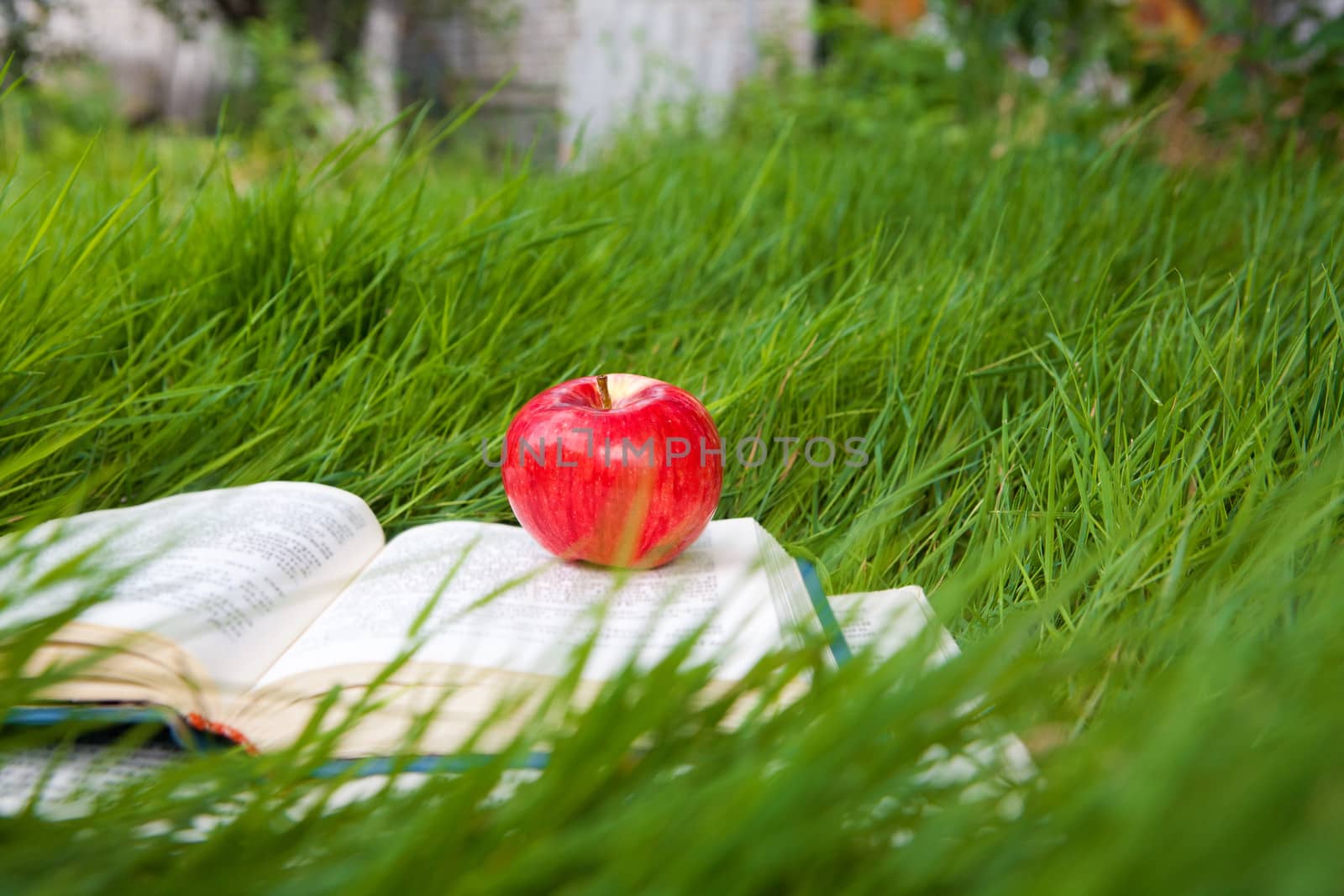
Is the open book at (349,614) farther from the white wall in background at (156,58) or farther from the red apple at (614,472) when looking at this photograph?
the white wall in background at (156,58)

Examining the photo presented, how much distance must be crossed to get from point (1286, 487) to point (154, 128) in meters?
6.36

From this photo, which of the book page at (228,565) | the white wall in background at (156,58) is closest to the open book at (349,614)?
the book page at (228,565)

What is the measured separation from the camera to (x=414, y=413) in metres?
1.11

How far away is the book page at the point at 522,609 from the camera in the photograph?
0.68 m

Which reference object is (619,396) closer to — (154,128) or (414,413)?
(414,413)

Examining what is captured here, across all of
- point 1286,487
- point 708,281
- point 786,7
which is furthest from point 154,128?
point 1286,487

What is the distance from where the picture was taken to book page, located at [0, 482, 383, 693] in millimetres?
681

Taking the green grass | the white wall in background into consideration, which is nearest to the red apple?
the green grass

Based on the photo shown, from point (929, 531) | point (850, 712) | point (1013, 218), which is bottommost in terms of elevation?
point (929, 531)

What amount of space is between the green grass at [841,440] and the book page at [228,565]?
0.08 m

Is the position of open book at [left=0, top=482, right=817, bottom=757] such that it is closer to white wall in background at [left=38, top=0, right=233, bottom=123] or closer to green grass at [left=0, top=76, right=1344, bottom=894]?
green grass at [left=0, top=76, right=1344, bottom=894]

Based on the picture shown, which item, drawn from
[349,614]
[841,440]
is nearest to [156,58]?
[841,440]

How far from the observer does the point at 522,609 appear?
76cm

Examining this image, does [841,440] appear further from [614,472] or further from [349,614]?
[349,614]
